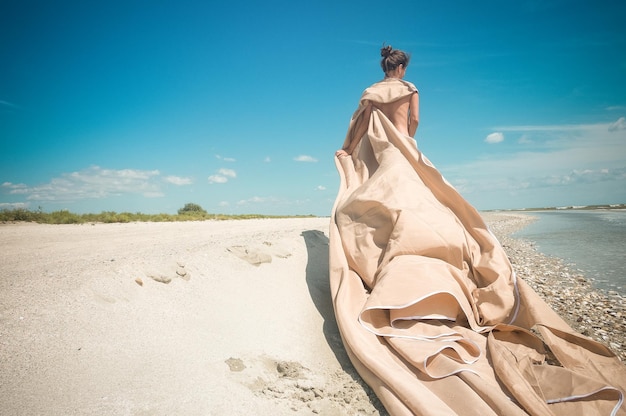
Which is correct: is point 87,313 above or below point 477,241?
below

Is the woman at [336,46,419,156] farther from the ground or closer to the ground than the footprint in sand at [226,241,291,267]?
farther from the ground

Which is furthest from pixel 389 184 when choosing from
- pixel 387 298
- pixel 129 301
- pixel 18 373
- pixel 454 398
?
pixel 18 373

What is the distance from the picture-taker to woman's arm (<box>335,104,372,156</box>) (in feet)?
18.4

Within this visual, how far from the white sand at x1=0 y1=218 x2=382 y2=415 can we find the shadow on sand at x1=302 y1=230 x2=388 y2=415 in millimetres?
23

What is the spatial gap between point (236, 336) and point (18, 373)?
5.28 ft

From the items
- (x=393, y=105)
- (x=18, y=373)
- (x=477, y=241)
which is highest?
(x=393, y=105)

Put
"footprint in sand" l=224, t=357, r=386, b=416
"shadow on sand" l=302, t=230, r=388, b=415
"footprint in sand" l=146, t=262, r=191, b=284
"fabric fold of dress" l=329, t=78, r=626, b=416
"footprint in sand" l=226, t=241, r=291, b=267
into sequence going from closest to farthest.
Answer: "fabric fold of dress" l=329, t=78, r=626, b=416
"footprint in sand" l=224, t=357, r=386, b=416
"shadow on sand" l=302, t=230, r=388, b=415
"footprint in sand" l=146, t=262, r=191, b=284
"footprint in sand" l=226, t=241, r=291, b=267

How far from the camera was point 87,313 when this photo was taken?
2.79 metres

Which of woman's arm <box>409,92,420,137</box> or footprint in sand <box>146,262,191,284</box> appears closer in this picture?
footprint in sand <box>146,262,191,284</box>

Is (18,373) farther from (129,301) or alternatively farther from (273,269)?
(273,269)

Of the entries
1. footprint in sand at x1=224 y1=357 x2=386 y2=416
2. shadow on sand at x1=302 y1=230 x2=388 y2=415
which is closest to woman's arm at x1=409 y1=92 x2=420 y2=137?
shadow on sand at x1=302 y1=230 x2=388 y2=415

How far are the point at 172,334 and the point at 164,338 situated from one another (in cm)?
9

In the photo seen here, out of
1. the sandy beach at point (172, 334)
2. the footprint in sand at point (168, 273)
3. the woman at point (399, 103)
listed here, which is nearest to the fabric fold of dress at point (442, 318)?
the sandy beach at point (172, 334)

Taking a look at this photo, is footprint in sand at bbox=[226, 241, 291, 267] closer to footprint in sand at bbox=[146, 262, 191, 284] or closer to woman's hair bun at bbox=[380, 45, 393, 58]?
footprint in sand at bbox=[146, 262, 191, 284]
